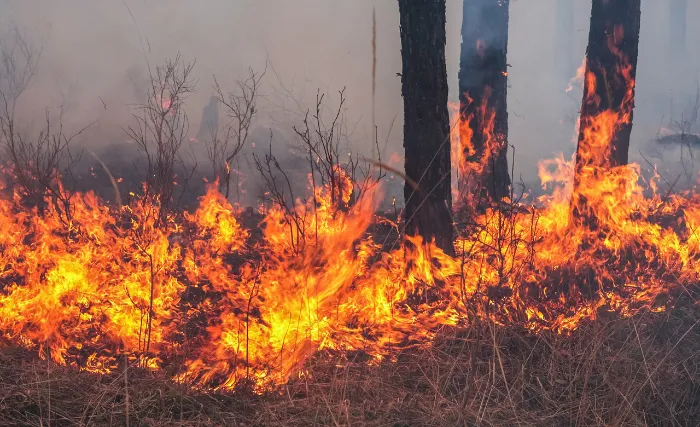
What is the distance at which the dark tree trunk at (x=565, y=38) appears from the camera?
136 feet

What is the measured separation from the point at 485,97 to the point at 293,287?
4757 mm

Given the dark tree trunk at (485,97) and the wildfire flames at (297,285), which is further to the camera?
the dark tree trunk at (485,97)

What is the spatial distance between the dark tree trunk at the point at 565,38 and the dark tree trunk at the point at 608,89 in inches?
1480

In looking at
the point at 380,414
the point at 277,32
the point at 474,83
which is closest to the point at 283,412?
the point at 380,414

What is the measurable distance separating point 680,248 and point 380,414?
12.1 feet

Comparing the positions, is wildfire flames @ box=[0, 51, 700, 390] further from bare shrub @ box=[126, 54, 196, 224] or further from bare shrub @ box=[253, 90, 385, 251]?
bare shrub @ box=[126, 54, 196, 224]

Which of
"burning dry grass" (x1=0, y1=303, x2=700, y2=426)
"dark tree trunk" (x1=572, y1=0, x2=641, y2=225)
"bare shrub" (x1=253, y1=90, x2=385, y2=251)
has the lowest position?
"burning dry grass" (x1=0, y1=303, x2=700, y2=426)

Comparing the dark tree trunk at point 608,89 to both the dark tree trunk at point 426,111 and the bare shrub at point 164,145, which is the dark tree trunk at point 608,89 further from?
the bare shrub at point 164,145

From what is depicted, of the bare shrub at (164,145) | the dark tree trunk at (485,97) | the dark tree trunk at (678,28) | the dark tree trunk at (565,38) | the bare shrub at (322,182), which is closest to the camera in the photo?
the bare shrub at (322,182)

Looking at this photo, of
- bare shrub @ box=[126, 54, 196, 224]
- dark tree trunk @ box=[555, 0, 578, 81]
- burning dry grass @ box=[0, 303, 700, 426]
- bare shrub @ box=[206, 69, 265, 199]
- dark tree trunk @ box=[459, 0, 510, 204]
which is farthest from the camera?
dark tree trunk @ box=[555, 0, 578, 81]

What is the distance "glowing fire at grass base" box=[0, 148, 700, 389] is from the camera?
12.5 feet

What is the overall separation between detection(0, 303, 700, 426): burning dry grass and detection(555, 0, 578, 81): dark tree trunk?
40915mm

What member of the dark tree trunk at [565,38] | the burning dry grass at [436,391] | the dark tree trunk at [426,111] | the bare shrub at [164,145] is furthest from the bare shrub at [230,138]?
the dark tree trunk at [565,38]

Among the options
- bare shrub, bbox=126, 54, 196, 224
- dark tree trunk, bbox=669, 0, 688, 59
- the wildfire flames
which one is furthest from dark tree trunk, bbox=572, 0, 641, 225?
dark tree trunk, bbox=669, 0, 688, 59
